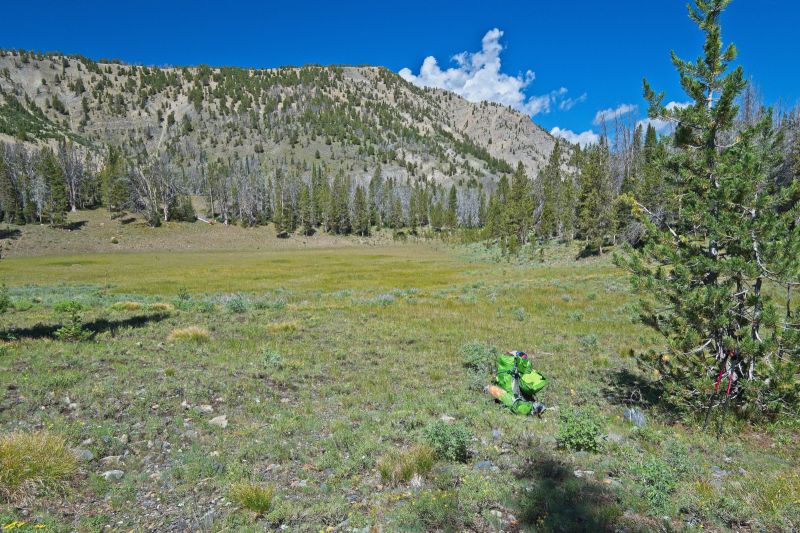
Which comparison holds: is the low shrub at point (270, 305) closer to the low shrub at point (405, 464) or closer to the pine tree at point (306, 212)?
the low shrub at point (405, 464)

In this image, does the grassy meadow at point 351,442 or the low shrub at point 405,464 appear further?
the low shrub at point 405,464

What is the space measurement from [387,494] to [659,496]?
3.65 m

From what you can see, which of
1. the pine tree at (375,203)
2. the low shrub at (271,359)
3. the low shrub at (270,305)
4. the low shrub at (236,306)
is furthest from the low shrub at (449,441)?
the pine tree at (375,203)

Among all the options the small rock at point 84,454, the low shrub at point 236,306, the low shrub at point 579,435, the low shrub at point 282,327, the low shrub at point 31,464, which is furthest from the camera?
the low shrub at point 236,306

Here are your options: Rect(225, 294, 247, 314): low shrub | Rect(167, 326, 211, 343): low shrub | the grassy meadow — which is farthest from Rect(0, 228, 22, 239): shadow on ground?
Rect(167, 326, 211, 343): low shrub

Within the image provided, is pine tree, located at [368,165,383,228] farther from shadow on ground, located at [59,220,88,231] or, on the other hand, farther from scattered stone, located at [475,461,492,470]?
scattered stone, located at [475,461,492,470]

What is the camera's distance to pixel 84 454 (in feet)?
21.4

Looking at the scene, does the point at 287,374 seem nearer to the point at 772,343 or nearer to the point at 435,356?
the point at 435,356

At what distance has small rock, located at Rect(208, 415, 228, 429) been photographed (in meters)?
8.08

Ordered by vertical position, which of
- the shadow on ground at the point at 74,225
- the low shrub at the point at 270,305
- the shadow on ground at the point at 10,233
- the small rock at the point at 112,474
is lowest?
the low shrub at the point at 270,305

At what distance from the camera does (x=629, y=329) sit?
17.0 meters

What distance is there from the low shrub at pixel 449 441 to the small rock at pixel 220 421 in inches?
172

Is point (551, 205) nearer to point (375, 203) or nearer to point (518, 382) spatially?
point (375, 203)

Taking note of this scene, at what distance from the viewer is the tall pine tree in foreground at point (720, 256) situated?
6.93 metres
